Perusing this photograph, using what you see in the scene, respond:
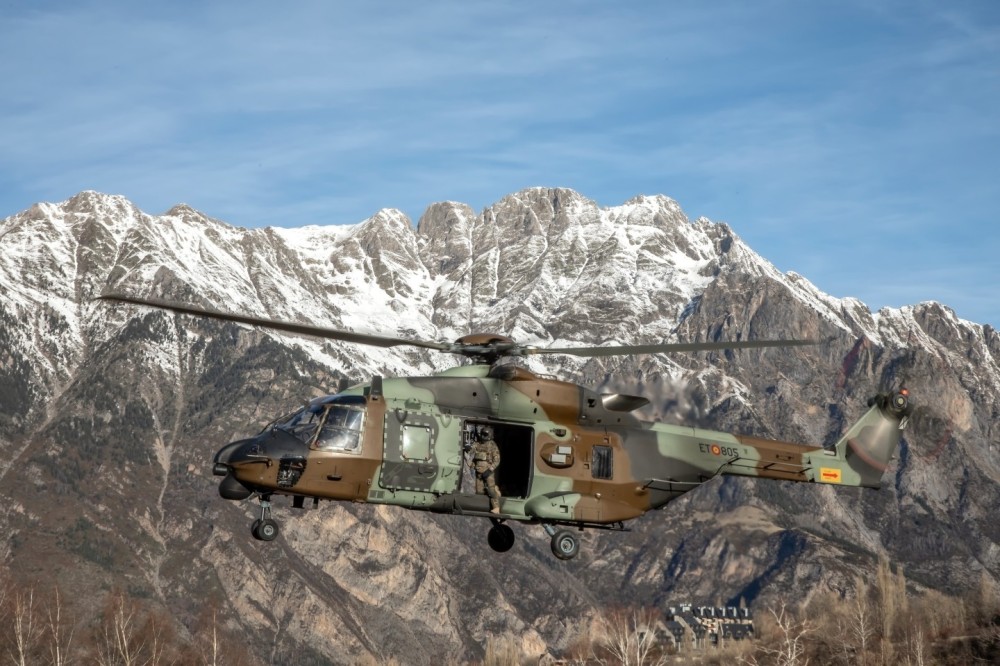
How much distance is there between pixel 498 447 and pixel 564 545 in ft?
12.9

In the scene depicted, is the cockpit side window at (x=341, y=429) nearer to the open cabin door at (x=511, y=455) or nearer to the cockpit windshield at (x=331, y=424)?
the cockpit windshield at (x=331, y=424)

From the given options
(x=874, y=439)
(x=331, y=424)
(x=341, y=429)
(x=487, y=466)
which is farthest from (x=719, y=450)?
(x=331, y=424)

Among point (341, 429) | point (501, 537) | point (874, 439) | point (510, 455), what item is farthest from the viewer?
point (874, 439)

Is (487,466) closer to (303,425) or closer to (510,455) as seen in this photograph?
(510,455)

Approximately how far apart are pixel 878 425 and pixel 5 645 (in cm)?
15936

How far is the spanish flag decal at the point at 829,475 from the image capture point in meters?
53.8

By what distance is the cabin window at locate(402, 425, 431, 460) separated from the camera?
4469cm

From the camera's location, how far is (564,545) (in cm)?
4688

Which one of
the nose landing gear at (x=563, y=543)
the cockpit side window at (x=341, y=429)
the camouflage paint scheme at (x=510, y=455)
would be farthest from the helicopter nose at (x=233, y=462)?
the nose landing gear at (x=563, y=543)

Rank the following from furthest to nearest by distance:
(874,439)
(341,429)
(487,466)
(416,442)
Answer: (874,439) < (487,466) < (416,442) < (341,429)

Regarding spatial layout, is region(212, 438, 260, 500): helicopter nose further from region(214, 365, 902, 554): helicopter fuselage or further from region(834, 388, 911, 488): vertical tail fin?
region(834, 388, 911, 488): vertical tail fin

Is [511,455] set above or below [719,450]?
below

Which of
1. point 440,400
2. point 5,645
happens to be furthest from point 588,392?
point 5,645

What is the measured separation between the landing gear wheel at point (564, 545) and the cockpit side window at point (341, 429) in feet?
25.3
